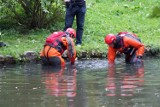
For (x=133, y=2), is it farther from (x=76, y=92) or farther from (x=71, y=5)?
(x=76, y=92)

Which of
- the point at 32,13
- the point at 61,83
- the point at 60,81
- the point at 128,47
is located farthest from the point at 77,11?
the point at 61,83

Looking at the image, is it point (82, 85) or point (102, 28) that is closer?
point (82, 85)

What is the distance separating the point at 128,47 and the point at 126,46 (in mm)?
207

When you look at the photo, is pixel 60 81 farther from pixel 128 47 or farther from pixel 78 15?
pixel 78 15

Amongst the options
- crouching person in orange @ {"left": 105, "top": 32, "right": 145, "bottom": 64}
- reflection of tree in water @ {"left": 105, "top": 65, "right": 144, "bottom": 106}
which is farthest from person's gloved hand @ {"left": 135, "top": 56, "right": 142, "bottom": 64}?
reflection of tree in water @ {"left": 105, "top": 65, "right": 144, "bottom": 106}

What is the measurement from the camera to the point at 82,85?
913 centimetres

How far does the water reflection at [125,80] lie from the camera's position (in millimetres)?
8375

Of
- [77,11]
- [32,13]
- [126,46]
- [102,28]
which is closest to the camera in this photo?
[126,46]

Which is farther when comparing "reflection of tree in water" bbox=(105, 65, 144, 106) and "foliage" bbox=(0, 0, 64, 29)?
"foliage" bbox=(0, 0, 64, 29)

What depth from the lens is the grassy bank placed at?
13789mm

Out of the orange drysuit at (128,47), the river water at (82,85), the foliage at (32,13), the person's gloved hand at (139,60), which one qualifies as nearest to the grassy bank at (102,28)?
the foliage at (32,13)

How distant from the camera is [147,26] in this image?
55.9ft

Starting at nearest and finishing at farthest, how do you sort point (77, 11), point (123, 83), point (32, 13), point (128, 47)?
1. point (123, 83)
2. point (128, 47)
3. point (77, 11)
4. point (32, 13)

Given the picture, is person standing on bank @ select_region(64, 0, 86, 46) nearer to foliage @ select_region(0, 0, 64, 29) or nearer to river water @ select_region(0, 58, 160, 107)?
foliage @ select_region(0, 0, 64, 29)
